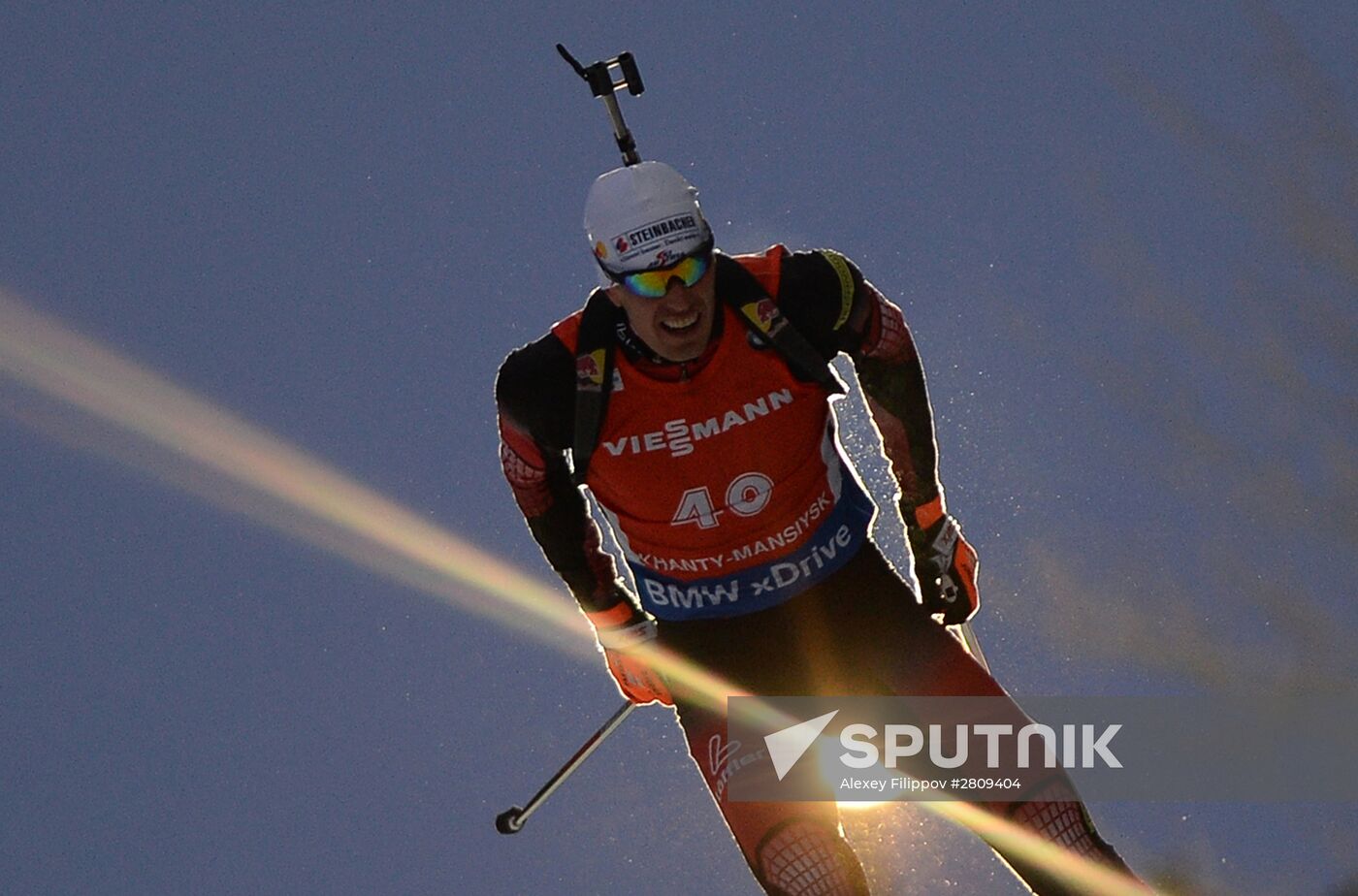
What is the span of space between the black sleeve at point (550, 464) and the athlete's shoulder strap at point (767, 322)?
0.52 m

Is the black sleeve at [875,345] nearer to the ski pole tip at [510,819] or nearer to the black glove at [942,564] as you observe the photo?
the black glove at [942,564]

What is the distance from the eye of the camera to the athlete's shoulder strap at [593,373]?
6.64 metres

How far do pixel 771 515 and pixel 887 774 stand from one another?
0.85 metres

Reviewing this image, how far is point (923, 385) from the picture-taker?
7.09 metres

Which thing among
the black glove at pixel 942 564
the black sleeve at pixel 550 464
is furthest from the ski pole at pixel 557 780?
the black glove at pixel 942 564

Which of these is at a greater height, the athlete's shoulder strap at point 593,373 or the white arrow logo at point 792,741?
the athlete's shoulder strap at point 593,373

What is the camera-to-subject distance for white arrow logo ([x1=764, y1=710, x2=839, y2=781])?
657 centimetres

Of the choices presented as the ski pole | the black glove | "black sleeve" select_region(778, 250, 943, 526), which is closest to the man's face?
"black sleeve" select_region(778, 250, 943, 526)

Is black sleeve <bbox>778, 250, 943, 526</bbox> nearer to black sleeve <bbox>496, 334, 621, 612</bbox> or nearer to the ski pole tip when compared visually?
black sleeve <bbox>496, 334, 621, 612</bbox>

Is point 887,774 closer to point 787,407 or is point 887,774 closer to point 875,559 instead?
point 875,559

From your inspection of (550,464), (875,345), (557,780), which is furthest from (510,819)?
(875,345)

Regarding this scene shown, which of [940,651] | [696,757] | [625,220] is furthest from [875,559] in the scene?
[625,220]

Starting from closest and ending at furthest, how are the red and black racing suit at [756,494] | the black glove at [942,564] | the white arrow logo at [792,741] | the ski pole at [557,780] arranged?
1. the white arrow logo at [792,741]
2. the red and black racing suit at [756,494]
3. the black glove at [942,564]
4. the ski pole at [557,780]

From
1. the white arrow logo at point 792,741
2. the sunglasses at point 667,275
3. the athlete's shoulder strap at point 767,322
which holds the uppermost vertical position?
the sunglasses at point 667,275
